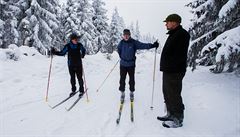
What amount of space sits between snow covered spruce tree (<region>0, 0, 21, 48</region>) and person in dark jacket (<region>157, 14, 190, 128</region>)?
2272cm

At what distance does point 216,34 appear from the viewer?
10195mm

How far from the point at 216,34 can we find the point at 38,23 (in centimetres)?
2012

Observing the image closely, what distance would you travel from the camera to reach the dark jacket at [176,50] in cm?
573

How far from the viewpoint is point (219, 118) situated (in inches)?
256

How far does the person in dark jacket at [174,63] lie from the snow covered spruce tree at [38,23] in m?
21.7

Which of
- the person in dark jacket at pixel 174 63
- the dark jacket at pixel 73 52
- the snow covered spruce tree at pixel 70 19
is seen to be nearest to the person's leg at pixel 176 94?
the person in dark jacket at pixel 174 63

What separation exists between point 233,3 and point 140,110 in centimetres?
441

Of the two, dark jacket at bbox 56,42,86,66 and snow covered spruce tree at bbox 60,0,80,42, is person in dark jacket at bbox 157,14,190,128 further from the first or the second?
snow covered spruce tree at bbox 60,0,80,42

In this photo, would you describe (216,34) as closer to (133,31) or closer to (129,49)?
(129,49)

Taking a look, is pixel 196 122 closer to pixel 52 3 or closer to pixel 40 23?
pixel 40 23

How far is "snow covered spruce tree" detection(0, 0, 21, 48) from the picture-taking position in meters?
25.1

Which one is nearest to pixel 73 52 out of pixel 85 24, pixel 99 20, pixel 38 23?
pixel 38 23

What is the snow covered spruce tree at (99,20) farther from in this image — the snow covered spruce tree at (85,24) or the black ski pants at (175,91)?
the black ski pants at (175,91)

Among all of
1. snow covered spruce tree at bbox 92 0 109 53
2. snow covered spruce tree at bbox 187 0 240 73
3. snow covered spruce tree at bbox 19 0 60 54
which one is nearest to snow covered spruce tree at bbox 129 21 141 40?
snow covered spruce tree at bbox 92 0 109 53
